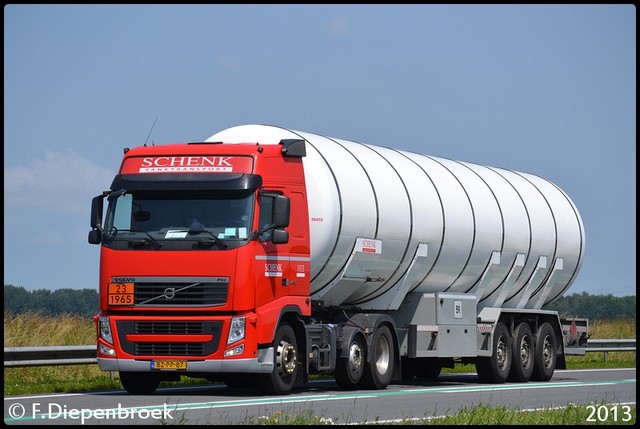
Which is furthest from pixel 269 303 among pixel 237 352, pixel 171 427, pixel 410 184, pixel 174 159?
pixel 171 427

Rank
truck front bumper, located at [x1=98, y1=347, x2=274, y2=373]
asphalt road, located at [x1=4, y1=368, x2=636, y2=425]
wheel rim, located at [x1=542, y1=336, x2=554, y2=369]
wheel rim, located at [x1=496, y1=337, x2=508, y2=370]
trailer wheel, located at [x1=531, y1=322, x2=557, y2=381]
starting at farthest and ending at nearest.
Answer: wheel rim, located at [x1=542, y1=336, x2=554, y2=369], trailer wheel, located at [x1=531, y1=322, x2=557, y2=381], wheel rim, located at [x1=496, y1=337, x2=508, y2=370], truck front bumper, located at [x1=98, y1=347, x2=274, y2=373], asphalt road, located at [x1=4, y1=368, x2=636, y2=425]

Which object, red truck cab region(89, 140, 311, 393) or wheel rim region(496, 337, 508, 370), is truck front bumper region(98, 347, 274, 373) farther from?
wheel rim region(496, 337, 508, 370)

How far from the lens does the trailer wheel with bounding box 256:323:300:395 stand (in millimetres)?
20406

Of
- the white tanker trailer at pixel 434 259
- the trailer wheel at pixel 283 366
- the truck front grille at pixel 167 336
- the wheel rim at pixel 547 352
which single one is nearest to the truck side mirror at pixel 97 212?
the truck front grille at pixel 167 336

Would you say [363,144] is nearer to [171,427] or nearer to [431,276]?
[431,276]

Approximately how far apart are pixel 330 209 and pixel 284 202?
59.9 inches

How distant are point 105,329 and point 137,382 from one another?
1.12 meters

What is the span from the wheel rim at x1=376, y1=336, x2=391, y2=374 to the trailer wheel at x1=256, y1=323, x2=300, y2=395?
2.66 metres

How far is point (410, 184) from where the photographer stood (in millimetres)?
24250

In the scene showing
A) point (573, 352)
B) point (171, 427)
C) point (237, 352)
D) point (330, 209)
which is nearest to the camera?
point (171, 427)

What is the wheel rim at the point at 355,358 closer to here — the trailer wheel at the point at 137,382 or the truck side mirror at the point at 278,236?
the truck side mirror at the point at 278,236

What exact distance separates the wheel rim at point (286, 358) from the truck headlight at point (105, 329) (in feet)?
8.17

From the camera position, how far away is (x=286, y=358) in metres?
20.8

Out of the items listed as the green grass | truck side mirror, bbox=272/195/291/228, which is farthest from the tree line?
the green grass
